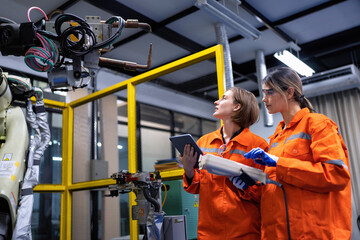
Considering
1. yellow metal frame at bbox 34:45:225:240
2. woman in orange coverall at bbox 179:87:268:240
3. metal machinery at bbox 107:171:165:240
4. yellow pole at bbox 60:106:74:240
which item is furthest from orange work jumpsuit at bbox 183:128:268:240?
yellow pole at bbox 60:106:74:240

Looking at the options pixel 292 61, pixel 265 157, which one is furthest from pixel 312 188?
pixel 292 61

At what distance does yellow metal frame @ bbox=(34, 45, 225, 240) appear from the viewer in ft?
9.52

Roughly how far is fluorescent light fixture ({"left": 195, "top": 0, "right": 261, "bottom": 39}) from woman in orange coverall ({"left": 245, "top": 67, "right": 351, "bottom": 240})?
8.53ft

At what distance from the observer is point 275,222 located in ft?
4.85

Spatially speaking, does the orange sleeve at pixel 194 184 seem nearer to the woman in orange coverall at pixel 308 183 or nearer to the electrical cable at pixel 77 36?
the woman in orange coverall at pixel 308 183

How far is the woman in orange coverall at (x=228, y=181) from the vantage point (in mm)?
1706

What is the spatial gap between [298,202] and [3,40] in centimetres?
171

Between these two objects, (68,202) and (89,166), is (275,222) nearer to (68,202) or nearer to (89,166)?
(68,202)

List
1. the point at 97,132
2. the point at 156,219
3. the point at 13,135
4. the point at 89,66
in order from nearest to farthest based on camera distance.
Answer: the point at 89,66 < the point at 156,219 < the point at 13,135 < the point at 97,132

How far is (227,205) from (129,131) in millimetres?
1818

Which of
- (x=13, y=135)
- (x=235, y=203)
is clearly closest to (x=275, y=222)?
(x=235, y=203)

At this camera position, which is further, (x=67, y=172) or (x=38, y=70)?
(x=67, y=172)

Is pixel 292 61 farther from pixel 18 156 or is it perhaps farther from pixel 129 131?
pixel 18 156

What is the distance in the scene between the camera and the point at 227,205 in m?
1.74
